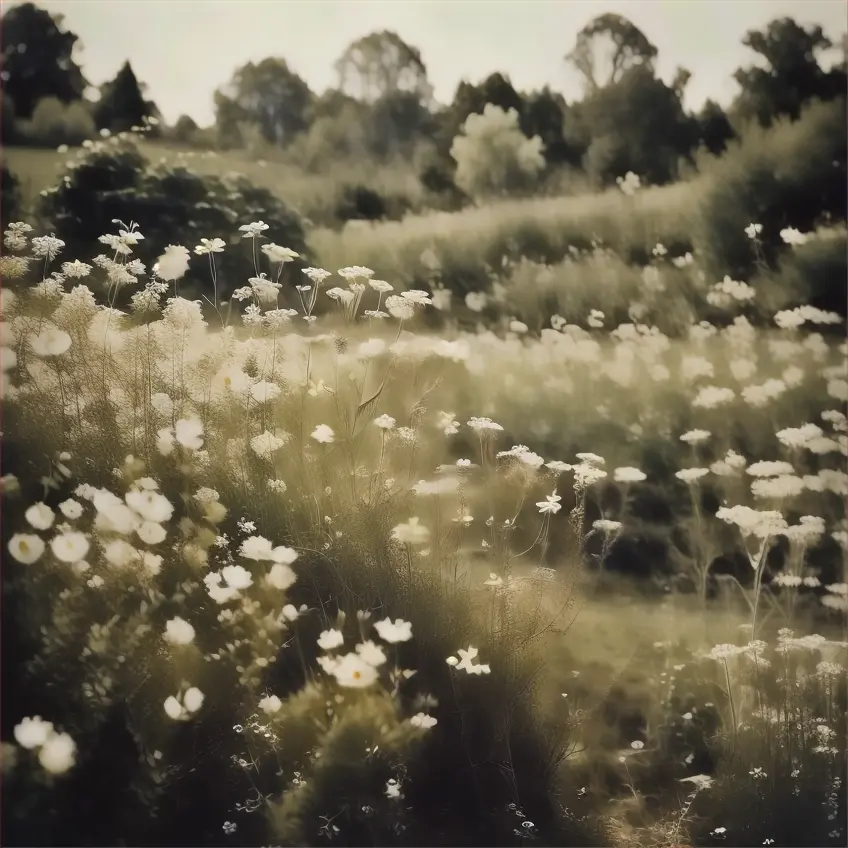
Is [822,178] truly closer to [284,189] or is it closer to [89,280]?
[284,189]

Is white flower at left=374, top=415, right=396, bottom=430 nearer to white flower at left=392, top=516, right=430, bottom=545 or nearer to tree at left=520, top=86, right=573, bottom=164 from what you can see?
white flower at left=392, top=516, right=430, bottom=545

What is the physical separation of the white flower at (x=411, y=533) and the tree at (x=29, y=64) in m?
1.01

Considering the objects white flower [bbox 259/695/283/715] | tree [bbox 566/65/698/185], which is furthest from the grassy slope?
white flower [bbox 259/695/283/715]

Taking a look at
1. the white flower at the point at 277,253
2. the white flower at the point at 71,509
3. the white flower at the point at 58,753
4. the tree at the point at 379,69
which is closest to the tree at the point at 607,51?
the tree at the point at 379,69

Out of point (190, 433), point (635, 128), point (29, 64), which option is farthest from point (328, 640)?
point (29, 64)

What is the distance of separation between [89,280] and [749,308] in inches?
48.4

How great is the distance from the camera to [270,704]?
1.22 metres

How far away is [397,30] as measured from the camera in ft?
4.20

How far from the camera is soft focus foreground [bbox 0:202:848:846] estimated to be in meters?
1.21

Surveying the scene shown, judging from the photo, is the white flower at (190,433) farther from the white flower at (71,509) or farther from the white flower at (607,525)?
the white flower at (607,525)

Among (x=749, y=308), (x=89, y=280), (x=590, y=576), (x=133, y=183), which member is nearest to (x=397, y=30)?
(x=133, y=183)

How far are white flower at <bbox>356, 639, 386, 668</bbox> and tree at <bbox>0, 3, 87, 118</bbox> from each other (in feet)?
3.76

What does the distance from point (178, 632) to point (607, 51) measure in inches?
52.0

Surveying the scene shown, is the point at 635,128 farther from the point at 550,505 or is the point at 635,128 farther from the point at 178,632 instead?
the point at 178,632
